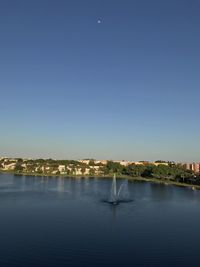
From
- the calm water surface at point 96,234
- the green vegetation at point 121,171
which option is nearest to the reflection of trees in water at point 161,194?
the calm water surface at point 96,234

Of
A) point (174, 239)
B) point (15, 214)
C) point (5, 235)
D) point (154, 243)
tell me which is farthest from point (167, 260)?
point (15, 214)

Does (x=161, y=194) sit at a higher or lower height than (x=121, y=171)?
lower

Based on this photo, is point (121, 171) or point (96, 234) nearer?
→ point (96, 234)

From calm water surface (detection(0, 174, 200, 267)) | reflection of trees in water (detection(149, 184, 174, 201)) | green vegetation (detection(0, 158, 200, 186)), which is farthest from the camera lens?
green vegetation (detection(0, 158, 200, 186))

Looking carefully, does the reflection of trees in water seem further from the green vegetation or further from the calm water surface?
the green vegetation

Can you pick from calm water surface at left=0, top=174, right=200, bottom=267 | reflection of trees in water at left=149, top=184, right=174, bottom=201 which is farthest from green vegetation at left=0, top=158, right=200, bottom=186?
calm water surface at left=0, top=174, right=200, bottom=267

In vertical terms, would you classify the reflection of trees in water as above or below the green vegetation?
below

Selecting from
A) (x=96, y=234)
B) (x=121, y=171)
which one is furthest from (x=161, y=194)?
(x=121, y=171)

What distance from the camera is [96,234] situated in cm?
3431

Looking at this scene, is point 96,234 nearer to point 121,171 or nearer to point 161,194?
point 161,194

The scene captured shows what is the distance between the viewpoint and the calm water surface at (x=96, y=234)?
27.0m

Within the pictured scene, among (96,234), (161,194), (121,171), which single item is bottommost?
(96,234)

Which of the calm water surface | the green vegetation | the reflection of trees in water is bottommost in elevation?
the calm water surface

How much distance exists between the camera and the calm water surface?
26953mm
